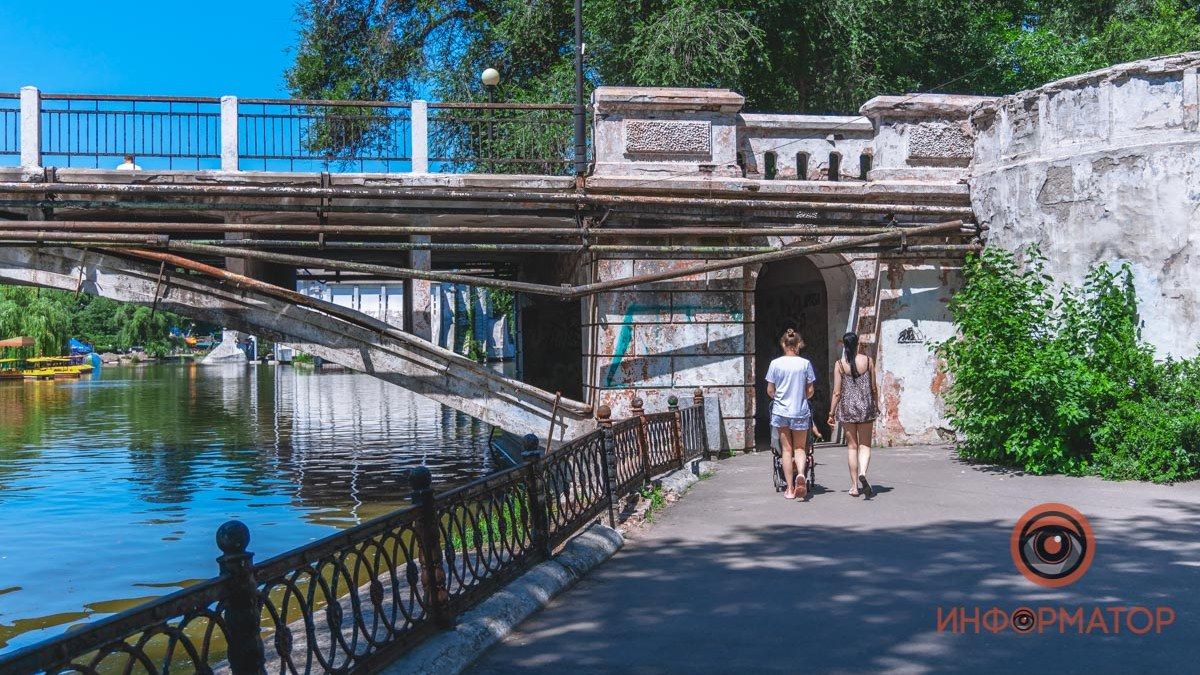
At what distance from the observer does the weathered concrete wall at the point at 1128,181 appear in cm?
1147

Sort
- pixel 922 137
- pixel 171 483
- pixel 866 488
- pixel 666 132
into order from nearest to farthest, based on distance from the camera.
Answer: pixel 866 488 → pixel 666 132 → pixel 922 137 → pixel 171 483

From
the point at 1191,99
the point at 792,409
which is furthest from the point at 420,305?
the point at 1191,99

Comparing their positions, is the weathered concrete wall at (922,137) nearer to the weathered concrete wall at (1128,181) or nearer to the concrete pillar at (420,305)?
the weathered concrete wall at (1128,181)

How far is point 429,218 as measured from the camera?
1510 cm

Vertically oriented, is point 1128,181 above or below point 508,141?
below

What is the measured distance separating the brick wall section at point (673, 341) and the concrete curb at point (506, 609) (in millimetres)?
6111

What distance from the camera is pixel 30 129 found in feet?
42.5

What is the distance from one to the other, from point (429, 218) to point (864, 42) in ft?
37.7

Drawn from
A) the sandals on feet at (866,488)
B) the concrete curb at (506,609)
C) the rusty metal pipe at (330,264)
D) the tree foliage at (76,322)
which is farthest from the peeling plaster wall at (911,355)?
the tree foliage at (76,322)

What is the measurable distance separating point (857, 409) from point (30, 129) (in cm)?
1034

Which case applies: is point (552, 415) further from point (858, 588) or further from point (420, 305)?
point (858, 588)

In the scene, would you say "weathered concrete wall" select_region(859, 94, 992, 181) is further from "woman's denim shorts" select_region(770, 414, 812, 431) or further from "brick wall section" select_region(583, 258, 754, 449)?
"woman's denim shorts" select_region(770, 414, 812, 431)

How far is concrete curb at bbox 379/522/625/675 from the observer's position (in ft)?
16.0

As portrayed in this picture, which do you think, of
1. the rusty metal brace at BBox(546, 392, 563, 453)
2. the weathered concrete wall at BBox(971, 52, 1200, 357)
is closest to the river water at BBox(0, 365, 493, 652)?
the rusty metal brace at BBox(546, 392, 563, 453)
